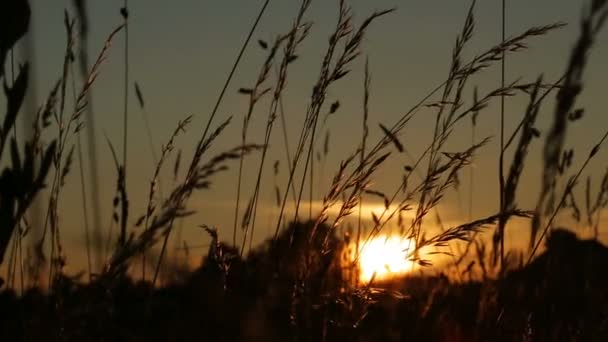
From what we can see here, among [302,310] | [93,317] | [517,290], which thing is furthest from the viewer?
[517,290]

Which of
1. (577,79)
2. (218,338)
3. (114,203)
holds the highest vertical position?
(577,79)

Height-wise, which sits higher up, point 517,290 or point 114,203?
point 114,203

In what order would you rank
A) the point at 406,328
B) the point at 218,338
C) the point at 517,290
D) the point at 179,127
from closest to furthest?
the point at 179,127, the point at 517,290, the point at 218,338, the point at 406,328

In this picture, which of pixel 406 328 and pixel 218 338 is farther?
pixel 406 328

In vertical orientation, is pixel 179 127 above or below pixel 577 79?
below

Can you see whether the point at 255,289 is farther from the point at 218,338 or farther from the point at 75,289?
the point at 75,289

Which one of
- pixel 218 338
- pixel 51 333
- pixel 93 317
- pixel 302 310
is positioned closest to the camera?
pixel 93 317

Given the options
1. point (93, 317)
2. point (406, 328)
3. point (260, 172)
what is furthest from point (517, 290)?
point (93, 317)

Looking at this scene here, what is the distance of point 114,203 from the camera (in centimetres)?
287

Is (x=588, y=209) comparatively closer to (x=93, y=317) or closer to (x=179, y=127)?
(x=179, y=127)

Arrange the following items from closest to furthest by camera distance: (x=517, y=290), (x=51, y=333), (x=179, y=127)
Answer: (x=51, y=333) → (x=179, y=127) → (x=517, y=290)

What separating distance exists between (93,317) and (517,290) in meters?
1.34

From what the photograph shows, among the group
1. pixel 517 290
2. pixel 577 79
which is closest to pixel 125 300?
pixel 517 290

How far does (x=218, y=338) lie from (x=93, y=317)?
104cm
